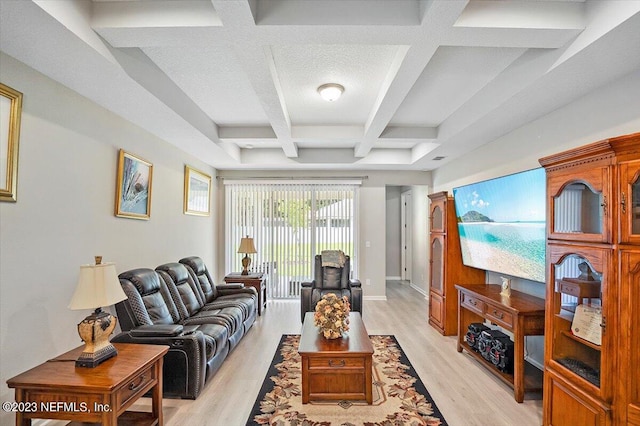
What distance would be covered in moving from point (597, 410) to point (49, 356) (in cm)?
372

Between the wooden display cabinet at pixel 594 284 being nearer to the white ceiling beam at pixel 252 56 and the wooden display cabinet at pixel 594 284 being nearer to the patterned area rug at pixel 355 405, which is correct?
the patterned area rug at pixel 355 405

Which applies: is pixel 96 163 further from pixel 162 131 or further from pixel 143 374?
pixel 143 374

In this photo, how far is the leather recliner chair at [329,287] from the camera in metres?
4.85

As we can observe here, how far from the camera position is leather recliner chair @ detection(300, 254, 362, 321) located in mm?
4852

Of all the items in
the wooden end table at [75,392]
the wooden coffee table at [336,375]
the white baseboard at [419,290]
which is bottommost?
the white baseboard at [419,290]

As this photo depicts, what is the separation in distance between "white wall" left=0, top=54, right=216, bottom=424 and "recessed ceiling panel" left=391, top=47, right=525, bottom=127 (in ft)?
9.76

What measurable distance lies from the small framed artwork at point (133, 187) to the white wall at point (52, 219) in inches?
2.9

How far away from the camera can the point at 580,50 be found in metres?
2.01

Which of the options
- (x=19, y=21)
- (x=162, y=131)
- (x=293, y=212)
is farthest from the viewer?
(x=293, y=212)

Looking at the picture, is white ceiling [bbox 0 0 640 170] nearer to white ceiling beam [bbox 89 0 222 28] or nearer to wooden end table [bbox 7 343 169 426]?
white ceiling beam [bbox 89 0 222 28]

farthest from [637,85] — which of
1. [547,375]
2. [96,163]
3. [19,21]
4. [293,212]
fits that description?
[293,212]

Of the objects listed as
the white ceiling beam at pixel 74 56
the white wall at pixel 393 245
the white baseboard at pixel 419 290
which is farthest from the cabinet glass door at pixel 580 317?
the white wall at pixel 393 245

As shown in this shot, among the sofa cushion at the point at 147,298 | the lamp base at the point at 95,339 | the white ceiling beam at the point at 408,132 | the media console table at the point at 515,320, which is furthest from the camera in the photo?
the white ceiling beam at the point at 408,132

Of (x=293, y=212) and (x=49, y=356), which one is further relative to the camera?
(x=293, y=212)
